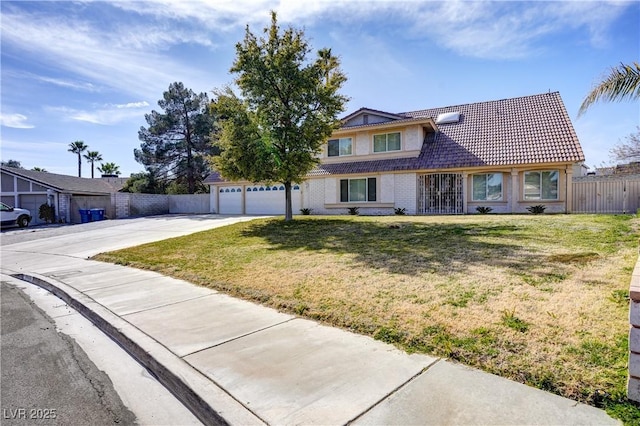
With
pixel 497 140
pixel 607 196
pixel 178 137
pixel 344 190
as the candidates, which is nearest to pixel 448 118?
pixel 497 140

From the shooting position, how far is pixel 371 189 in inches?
864

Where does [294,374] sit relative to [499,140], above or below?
below

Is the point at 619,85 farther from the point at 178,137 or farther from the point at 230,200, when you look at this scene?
the point at 178,137

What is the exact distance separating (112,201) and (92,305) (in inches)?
1080

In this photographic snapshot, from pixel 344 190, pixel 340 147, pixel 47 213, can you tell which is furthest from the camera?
pixel 47 213

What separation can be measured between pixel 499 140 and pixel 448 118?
4.23m

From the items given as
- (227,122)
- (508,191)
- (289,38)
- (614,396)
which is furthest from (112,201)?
(614,396)

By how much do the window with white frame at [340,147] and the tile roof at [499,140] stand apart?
2.82 ft

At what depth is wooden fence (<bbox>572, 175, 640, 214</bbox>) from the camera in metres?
16.9

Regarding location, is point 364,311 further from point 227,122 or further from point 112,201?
point 112,201

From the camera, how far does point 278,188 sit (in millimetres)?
25078

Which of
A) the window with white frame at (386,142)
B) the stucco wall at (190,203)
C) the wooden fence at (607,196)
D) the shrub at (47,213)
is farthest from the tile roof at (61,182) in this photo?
the wooden fence at (607,196)

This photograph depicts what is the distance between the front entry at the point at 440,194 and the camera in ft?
65.5

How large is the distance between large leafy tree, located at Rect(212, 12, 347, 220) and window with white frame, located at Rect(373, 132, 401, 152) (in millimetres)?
7179
